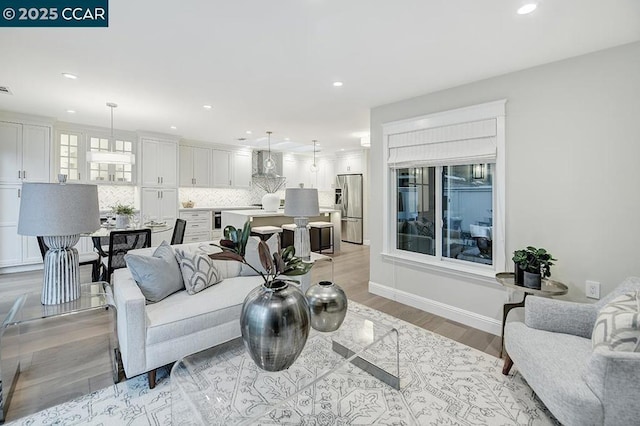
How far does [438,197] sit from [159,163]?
5.40 meters

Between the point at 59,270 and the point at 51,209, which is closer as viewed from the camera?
the point at 51,209

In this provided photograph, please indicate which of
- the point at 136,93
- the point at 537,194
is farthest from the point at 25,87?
the point at 537,194

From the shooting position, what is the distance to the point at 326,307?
1.91 meters

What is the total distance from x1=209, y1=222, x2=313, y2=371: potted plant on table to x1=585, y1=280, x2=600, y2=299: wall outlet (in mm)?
2483

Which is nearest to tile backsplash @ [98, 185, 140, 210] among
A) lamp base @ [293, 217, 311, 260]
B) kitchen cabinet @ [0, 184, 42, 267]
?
kitchen cabinet @ [0, 184, 42, 267]

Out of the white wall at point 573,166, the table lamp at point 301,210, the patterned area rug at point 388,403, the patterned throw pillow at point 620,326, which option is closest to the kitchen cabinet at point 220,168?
the table lamp at point 301,210

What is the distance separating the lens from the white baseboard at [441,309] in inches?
117

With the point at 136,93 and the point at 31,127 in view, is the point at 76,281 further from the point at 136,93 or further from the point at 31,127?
the point at 31,127

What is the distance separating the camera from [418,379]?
85.6 inches

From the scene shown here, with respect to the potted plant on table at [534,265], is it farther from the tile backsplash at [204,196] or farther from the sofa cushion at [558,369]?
the tile backsplash at [204,196]

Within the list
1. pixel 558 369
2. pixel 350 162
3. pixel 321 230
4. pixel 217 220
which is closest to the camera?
pixel 558 369

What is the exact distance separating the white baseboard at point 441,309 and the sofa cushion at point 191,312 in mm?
2014

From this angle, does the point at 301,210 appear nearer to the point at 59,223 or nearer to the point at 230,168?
the point at 59,223

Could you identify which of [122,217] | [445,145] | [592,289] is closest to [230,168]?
[122,217]
